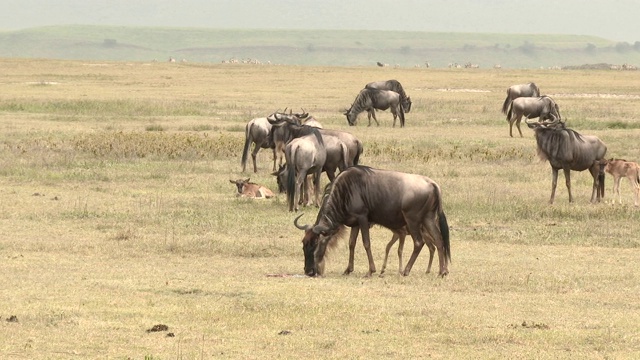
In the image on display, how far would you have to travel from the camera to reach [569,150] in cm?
2300

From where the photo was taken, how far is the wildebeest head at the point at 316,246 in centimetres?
1484

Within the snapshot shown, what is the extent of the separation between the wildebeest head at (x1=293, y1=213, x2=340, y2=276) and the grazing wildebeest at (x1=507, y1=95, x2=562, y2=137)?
23023mm

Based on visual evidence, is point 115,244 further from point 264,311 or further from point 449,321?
point 449,321

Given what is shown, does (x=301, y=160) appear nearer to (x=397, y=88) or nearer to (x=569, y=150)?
(x=569, y=150)

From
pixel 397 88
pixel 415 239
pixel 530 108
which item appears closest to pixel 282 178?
pixel 415 239

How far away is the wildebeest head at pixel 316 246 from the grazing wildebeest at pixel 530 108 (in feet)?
75.5

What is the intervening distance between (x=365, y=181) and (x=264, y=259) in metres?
2.48

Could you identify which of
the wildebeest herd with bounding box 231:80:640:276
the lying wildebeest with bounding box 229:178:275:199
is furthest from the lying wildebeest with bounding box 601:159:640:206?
the lying wildebeest with bounding box 229:178:275:199

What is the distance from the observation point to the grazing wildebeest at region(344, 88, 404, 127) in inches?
1657

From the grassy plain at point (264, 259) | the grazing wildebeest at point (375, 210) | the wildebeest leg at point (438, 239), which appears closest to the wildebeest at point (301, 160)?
the grassy plain at point (264, 259)

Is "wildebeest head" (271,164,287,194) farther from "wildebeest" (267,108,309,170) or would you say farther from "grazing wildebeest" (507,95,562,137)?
"grazing wildebeest" (507,95,562,137)

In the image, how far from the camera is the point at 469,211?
71.1 feet

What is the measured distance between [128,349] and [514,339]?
146 inches

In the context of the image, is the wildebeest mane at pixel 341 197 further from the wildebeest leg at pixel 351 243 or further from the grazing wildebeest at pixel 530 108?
the grazing wildebeest at pixel 530 108
